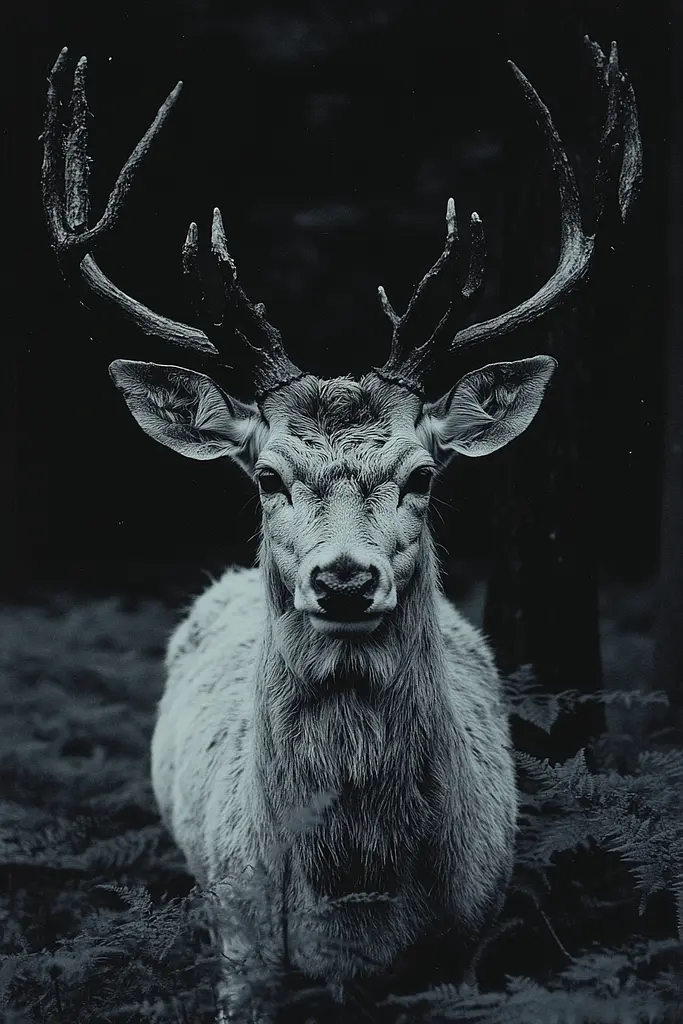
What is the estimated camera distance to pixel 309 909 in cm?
382

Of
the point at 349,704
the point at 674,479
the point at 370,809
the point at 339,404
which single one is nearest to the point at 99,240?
the point at 339,404

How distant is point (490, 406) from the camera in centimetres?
437

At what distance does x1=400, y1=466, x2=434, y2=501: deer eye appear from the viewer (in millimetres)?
3807

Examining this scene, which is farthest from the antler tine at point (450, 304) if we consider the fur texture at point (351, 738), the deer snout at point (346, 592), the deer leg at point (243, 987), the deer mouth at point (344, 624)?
the deer leg at point (243, 987)

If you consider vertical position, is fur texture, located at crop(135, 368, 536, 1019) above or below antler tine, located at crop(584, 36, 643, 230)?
below

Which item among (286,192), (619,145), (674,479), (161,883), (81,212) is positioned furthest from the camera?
(286,192)

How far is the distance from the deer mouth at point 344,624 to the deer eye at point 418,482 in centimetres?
53

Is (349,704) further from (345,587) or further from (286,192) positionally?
(286,192)

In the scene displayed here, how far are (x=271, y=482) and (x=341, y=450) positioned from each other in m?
0.28

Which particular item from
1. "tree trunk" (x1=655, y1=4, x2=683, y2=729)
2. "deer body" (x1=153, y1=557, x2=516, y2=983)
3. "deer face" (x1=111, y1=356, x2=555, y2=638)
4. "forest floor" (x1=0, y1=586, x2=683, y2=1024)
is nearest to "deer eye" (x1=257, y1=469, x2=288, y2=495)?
"deer face" (x1=111, y1=356, x2=555, y2=638)

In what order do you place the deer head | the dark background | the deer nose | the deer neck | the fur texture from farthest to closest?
the dark background → the deer neck → the fur texture → the deer head → the deer nose

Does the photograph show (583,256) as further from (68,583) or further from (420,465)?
(68,583)

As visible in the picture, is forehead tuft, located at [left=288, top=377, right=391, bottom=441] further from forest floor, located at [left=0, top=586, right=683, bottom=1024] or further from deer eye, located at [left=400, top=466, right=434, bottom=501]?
forest floor, located at [left=0, top=586, right=683, bottom=1024]

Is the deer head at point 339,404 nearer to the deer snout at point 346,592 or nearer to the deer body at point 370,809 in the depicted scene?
the deer snout at point 346,592
